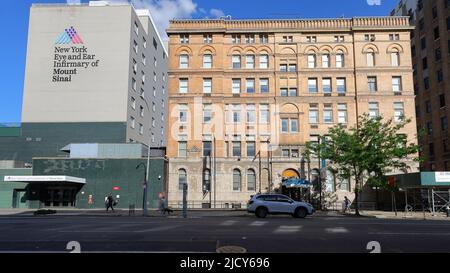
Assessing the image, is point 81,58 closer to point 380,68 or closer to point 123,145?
point 123,145

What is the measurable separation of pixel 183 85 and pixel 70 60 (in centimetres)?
2078

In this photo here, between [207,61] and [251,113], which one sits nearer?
[251,113]

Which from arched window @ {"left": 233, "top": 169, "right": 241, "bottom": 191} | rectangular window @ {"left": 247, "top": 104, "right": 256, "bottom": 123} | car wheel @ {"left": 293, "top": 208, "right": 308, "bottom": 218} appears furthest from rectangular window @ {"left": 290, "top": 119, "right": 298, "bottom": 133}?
car wheel @ {"left": 293, "top": 208, "right": 308, "bottom": 218}

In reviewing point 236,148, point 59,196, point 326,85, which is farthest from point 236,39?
point 59,196

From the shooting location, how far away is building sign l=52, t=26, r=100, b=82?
5662cm

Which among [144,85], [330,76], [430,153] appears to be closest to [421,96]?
[430,153]

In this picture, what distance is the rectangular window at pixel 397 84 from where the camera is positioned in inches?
1813

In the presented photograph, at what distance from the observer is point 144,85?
66.1 meters

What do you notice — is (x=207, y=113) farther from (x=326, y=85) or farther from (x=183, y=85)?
(x=326, y=85)

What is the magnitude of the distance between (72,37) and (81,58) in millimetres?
3532

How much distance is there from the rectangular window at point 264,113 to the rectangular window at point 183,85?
30.8 ft

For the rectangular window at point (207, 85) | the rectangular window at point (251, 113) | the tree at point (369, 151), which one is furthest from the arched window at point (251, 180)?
the tree at point (369, 151)

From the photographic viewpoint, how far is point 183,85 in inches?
1855

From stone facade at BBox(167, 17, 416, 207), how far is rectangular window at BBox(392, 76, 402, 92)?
0.39 ft
